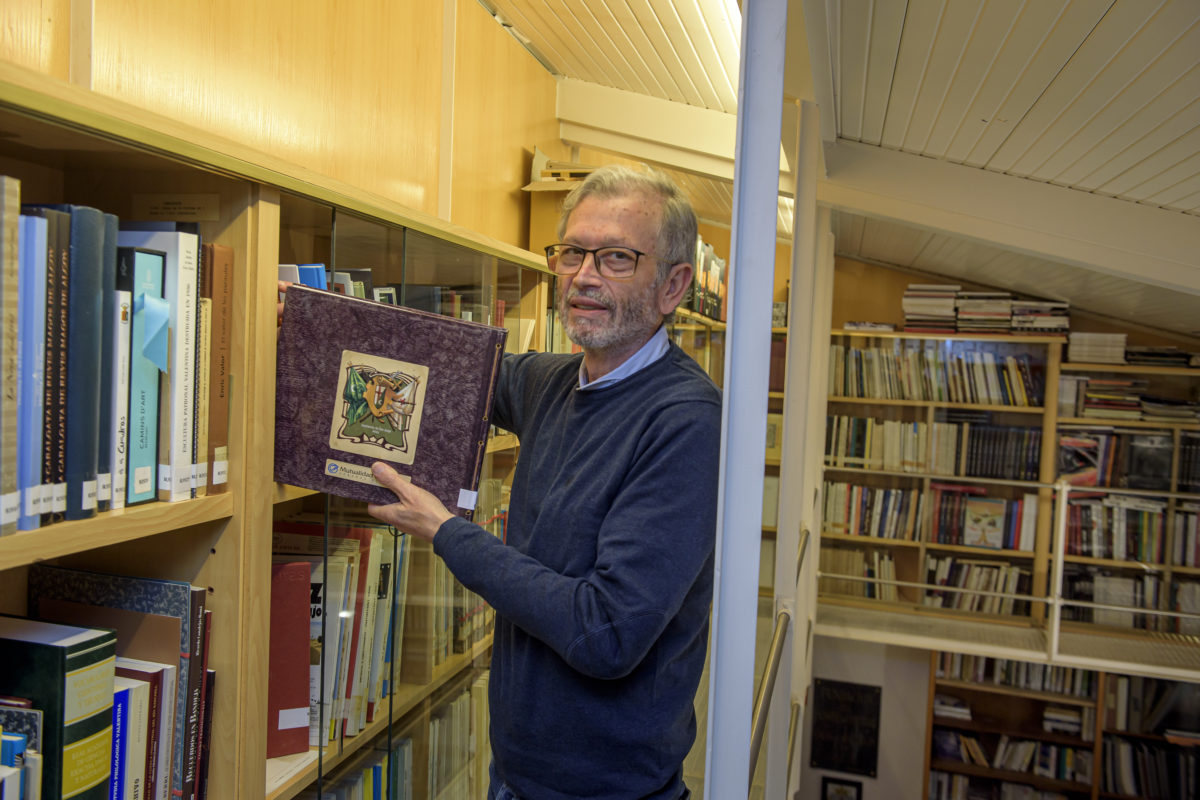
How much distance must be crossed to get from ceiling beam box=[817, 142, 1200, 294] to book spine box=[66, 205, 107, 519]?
2.34 metres

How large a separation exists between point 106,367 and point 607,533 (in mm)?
581

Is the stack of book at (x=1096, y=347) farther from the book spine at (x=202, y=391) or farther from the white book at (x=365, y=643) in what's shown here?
the book spine at (x=202, y=391)

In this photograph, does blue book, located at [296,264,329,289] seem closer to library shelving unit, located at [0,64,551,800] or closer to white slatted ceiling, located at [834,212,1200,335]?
library shelving unit, located at [0,64,551,800]

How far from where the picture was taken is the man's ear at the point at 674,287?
46.7 inches

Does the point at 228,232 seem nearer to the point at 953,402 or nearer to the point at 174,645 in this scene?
the point at 174,645

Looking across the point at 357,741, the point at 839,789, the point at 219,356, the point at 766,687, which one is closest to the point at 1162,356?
the point at 839,789

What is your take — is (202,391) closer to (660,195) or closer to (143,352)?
(143,352)

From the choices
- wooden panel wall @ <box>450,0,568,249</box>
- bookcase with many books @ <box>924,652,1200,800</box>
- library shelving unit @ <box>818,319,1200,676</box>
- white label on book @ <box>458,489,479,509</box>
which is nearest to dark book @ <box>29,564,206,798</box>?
white label on book @ <box>458,489,479,509</box>

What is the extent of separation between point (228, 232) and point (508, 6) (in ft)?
6.21

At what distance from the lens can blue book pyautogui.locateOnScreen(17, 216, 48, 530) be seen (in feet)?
2.32

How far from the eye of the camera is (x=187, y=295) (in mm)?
900

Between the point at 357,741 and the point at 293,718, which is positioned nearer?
the point at 293,718

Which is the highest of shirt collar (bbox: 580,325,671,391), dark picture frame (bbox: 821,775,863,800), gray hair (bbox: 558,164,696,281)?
gray hair (bbox: 558,164,696,281)

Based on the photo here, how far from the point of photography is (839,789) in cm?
593
